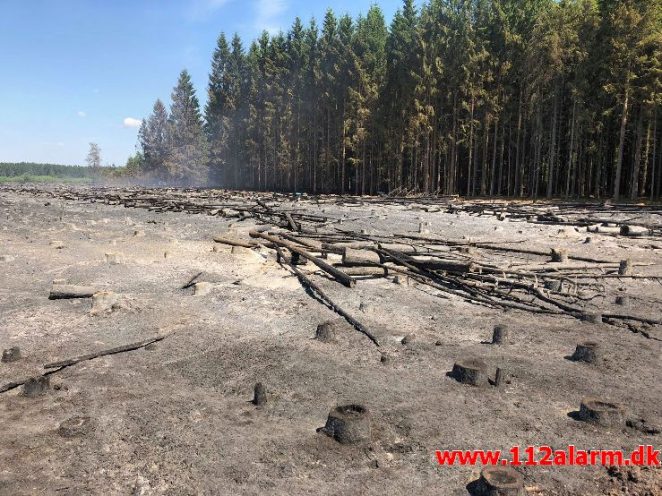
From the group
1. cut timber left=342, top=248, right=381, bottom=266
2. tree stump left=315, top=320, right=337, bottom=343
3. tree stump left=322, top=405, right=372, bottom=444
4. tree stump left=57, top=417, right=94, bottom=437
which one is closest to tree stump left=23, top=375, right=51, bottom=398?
tree stump left=57, top=417, right=94, bottom=437

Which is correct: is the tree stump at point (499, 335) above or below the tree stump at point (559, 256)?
below

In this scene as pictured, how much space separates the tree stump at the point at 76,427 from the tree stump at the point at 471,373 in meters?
3.17

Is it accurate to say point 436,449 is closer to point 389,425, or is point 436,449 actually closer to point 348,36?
point 389,425

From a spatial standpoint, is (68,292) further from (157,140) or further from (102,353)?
(157,140)

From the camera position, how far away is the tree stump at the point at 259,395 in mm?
4137

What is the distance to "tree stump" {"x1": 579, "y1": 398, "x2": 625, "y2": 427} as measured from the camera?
3715mm

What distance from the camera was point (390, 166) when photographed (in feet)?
173

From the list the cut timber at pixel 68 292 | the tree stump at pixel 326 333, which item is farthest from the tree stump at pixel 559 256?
the cut timber at pixel 68 292

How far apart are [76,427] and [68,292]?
4.12 metres

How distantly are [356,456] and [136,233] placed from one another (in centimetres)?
1341

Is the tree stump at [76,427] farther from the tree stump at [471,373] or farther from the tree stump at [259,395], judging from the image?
the tree stump at [471,373]

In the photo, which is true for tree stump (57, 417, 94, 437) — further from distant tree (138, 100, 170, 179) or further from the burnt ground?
distant tree (138, 100, 170, 179)

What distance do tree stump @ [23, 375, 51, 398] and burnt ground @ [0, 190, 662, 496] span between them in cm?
7

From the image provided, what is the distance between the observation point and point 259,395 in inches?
163
